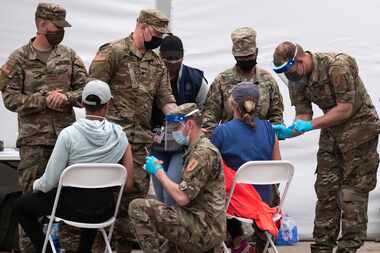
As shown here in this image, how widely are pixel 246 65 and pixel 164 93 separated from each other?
0.71 meters

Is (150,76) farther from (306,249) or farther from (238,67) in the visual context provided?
(306,249)

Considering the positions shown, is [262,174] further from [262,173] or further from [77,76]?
[77,76]

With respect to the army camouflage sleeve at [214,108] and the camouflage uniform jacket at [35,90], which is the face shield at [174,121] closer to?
the camouflage uniform jacket at [35,90]

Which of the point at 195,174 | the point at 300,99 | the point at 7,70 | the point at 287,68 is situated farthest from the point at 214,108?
the point at 195,174

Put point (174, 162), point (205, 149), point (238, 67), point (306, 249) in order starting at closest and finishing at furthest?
1. point (205, 149)
2. point (174, 162)
3. point (238, 67)
4. point (306, 249)

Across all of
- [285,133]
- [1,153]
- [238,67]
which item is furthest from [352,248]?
[1,153]

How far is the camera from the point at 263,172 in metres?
5.29

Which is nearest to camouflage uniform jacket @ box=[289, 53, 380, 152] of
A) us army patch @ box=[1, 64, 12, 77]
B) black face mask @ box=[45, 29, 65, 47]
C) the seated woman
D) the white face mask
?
the seated woman

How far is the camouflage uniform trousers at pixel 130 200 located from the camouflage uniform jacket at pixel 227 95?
642mm

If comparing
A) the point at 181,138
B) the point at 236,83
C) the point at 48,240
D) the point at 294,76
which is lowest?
the point at 48,240

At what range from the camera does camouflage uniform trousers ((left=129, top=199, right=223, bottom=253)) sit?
482 centimetres

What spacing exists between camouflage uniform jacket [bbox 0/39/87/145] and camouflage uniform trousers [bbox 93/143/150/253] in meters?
0.56

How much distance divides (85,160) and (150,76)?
0.93m

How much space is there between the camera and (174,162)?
5168 mm
